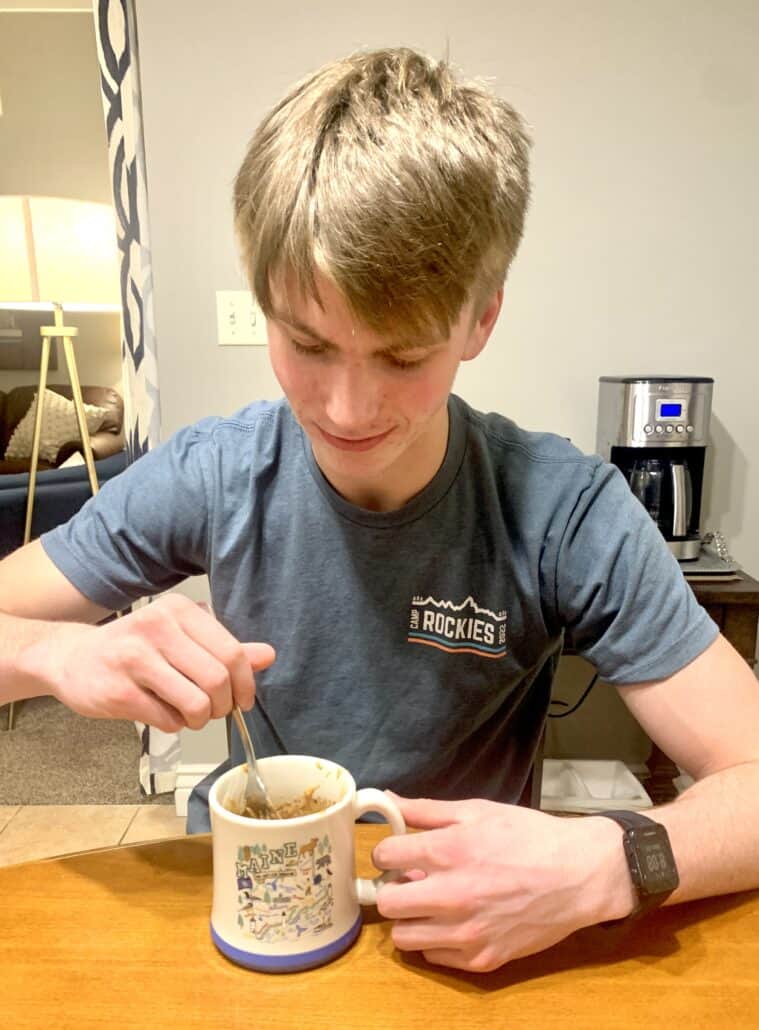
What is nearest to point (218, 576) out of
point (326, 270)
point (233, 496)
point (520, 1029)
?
point (233, 496)

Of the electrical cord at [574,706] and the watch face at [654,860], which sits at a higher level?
the watch face at [654,860]

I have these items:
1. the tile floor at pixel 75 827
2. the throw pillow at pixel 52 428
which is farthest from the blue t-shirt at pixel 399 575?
the throw pillow at pixel 52 428

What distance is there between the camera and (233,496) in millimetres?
944

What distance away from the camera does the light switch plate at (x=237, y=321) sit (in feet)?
6.38

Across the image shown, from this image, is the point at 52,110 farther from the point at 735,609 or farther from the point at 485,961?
the point at 485,961

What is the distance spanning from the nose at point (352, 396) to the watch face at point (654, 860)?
408 mm

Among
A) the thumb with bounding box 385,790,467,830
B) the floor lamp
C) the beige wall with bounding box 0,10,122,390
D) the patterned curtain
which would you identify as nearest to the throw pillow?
the beige wall with bounding box 0,10,122,390

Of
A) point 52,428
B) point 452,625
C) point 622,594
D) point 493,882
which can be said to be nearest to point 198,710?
point 493,882

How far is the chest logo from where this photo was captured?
90cm

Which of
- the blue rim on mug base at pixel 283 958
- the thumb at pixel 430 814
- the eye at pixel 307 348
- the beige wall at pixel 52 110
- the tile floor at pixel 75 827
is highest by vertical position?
the beige wall at pixel 52 110

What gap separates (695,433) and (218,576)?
4.03ft

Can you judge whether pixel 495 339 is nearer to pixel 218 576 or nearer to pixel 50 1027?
pixel 218 576

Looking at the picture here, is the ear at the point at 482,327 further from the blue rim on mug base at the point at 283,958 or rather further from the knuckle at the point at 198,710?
the blue rim on mug base at the point at 283,958

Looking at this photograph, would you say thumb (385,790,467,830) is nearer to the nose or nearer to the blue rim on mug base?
the blue rim on mug base
